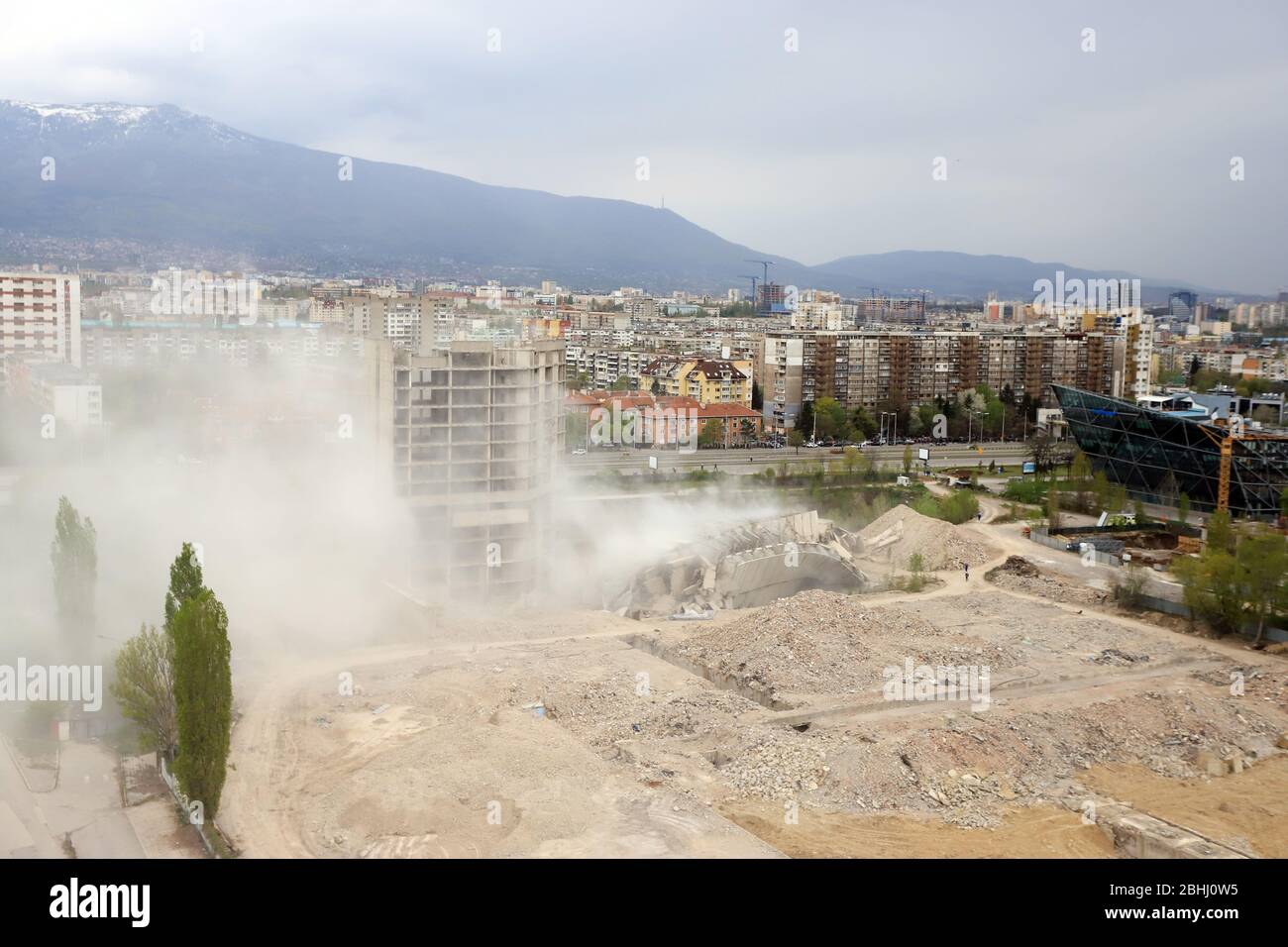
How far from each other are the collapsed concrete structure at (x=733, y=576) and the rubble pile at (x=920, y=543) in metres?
2.61

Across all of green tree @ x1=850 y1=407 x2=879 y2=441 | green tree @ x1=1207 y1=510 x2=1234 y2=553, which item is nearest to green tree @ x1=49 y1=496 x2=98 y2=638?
green tree @ x1=1207 y1=510 x2=1234 y2=553

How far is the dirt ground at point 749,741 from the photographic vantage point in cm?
1243

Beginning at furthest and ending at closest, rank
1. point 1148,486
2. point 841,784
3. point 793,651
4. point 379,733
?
point 1148,486, point 793,651, point 379,733, point 841,784

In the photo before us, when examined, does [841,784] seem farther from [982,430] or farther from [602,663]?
[982,430]

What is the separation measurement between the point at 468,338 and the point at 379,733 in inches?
422

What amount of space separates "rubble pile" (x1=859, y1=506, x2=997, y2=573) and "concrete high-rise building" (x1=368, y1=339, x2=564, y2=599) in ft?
31.9

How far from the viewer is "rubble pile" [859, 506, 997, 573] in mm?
27484

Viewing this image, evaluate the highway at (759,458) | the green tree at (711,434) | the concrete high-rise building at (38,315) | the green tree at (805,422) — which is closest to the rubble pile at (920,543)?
the highway at (759,458)

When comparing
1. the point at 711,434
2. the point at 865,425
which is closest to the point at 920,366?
the point at 865,425

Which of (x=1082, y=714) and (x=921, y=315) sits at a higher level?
(x=921, y=315)

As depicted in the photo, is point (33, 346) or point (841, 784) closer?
point (841, 784)

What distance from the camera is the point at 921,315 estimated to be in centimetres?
11794

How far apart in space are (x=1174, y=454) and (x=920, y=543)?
12642mm

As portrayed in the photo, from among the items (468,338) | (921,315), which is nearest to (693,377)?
(468,338)
